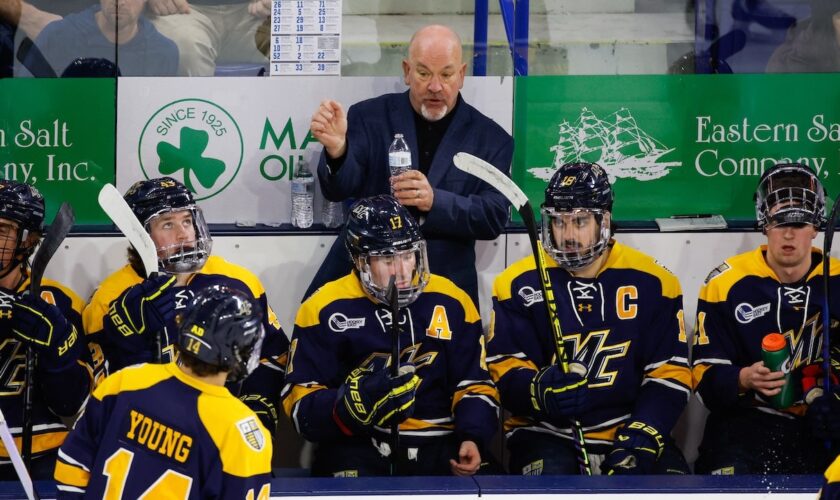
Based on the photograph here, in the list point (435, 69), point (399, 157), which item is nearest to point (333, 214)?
point (399, 157)

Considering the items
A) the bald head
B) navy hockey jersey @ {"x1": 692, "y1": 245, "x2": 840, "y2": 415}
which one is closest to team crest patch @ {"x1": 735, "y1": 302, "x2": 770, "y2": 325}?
navy hockey jersey @ {"x1": 692, "y1": 245, "x2": 840, "y2": 415}

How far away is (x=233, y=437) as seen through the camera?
273 centimetres

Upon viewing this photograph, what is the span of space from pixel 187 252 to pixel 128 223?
1.54ft

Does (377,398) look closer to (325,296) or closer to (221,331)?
(325,296)

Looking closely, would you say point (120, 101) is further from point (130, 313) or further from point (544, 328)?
point (544, 328)

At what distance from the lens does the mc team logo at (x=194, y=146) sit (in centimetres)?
474

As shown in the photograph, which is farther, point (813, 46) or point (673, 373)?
point (813, 46)

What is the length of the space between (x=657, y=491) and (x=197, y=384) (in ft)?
4.03

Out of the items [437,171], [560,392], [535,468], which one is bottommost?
[535,468]

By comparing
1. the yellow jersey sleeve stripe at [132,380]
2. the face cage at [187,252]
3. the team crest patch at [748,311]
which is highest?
the face cage at [187,252]

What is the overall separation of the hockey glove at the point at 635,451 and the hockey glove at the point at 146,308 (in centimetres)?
136

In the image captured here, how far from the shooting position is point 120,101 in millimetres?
4734

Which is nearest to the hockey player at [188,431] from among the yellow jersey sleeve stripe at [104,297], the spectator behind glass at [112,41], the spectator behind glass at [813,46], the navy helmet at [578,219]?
the yellow jersey sleeve stripe at [104,297]

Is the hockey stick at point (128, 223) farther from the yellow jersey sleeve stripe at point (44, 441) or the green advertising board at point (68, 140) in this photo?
the green advertising board at point (68, 140)
